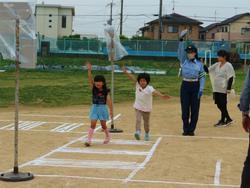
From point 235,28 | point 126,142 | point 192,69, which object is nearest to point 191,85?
point 192,69

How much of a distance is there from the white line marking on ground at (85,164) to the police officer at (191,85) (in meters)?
3.81

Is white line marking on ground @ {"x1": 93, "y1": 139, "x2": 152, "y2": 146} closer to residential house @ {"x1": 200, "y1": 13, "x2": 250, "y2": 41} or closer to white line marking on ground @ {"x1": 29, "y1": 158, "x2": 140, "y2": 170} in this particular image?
white line marking on ground @ {"x1": 29, "y1": 158, "x2": 140, "y2": 170}

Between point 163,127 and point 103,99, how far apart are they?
3.48 metres

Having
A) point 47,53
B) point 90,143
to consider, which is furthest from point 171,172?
point 47,53

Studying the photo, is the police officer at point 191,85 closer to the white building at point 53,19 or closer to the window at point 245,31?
the white building at point 53,19

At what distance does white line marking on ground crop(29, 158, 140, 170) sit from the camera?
8.30m

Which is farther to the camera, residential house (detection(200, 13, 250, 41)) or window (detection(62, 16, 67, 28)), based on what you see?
residential house (detection(200, 13, 250, 41))

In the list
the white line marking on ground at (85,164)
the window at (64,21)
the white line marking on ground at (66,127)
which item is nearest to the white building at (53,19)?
the window at (64,21)

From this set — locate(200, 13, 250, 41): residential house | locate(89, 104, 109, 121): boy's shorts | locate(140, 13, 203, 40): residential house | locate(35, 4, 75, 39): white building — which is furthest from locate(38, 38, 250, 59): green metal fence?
locate(89, 104, 109, 121): boy's shorts

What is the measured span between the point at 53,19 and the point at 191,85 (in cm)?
7175

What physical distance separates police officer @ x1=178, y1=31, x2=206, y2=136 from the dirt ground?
0.36 meters

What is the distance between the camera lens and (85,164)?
846 cm

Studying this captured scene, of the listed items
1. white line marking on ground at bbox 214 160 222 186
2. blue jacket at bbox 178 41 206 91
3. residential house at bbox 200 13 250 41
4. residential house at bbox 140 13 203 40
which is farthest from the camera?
residential house at bbox 200 13 250 41

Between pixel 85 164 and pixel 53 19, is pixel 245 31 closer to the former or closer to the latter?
pixel 53 19
